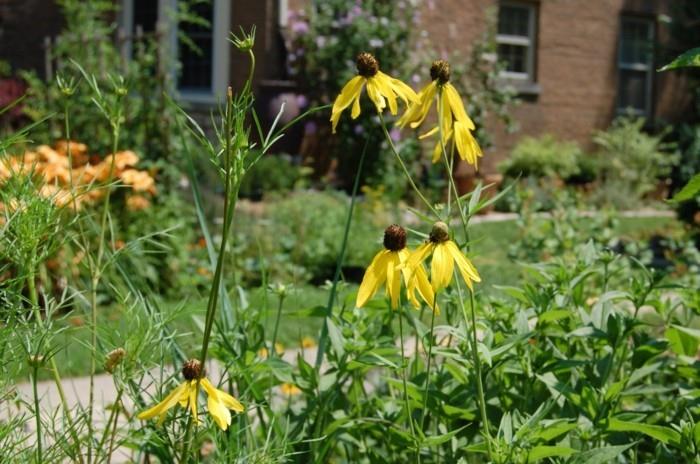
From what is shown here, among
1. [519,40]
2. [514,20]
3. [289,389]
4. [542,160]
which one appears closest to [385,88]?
[289,389]

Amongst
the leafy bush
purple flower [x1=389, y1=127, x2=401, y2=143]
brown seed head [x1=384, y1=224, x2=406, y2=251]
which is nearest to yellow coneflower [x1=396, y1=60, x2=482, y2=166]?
brown seed head [x1=384, y1=224, x2=406, y2=251]

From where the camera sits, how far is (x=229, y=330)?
2322mm

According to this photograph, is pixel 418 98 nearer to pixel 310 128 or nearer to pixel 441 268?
pixel 441 268

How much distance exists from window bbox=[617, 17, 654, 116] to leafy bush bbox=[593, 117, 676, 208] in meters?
1.72

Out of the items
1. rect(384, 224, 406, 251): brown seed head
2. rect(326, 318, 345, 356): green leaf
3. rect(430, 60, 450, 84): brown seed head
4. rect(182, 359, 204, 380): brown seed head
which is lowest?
rect(326, 318, 345, 356): green leaf

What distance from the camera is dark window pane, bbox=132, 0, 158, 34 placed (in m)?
14.2

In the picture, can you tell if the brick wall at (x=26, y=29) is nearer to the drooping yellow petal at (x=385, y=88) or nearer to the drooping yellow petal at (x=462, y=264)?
the drooping yellow petal at (x=385, y=88)

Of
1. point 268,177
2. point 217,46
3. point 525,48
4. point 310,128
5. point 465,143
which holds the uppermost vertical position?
point 525,48

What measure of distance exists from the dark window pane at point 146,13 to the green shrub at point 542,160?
5.60 metres

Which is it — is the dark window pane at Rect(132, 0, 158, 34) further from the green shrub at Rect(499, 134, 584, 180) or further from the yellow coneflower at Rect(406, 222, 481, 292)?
the yellow coneflower at Rect(406, 222, 481, 292)

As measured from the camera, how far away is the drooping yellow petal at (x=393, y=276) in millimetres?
1652

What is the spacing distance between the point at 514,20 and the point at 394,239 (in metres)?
15.5

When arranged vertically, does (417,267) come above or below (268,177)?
above

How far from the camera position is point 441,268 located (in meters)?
1.60
